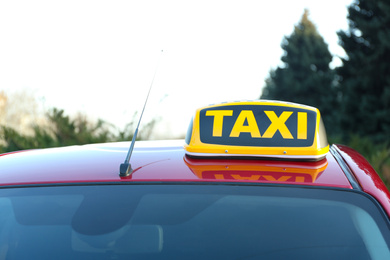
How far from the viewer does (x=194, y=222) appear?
157cm

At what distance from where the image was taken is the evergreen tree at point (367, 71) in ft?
80.2

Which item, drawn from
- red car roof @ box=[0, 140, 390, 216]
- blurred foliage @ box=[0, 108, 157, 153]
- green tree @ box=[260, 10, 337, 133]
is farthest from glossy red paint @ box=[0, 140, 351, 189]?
green tree @ box=[260, 10, 337, 133]

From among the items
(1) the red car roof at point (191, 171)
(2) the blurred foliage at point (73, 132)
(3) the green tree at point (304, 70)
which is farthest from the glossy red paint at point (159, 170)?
(3) the green tree at point (304, 70)

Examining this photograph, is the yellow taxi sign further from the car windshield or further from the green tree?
the green tree

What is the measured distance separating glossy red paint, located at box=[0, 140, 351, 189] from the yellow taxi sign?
4 centimetres

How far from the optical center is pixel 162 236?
1542 millimetres

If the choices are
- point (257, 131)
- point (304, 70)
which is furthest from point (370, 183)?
point (304, 70)

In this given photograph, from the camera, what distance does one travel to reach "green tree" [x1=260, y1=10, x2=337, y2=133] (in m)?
40.2

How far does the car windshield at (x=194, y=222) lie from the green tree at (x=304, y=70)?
1437 inches

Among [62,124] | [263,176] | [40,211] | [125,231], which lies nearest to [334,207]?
[263,176]

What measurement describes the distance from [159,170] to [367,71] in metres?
24.8

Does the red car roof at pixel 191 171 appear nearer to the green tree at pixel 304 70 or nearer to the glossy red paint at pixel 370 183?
the glossy red paint at pixel 370 183

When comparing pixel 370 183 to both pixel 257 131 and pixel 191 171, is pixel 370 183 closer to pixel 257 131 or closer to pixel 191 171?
pixel 257 131

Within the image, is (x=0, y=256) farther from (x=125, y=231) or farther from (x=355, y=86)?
(x=355, y=86)
